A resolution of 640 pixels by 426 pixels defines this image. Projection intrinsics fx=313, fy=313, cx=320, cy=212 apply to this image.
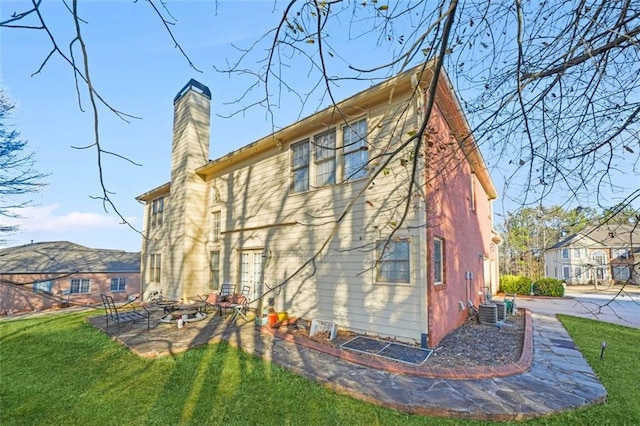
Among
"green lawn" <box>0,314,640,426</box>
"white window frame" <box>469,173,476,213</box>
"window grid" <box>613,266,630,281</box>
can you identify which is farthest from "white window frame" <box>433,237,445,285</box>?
"white window frame" <box>469,173,476,213</box>

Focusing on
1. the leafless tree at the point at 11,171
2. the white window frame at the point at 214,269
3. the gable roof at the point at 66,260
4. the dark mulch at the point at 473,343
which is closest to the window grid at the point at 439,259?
the dark mulch at the point at 473,343

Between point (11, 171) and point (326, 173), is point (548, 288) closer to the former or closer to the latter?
point (326, 173)

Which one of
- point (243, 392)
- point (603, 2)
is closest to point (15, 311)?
point (243, 392)

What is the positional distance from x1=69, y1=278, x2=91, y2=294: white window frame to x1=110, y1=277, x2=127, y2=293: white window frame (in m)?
1.55

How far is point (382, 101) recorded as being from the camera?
7086 millimetres

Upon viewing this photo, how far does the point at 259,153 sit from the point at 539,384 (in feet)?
29.5

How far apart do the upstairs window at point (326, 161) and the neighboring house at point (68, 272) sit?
17835mm

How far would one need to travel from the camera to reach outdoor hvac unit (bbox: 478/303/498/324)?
8.51 metres

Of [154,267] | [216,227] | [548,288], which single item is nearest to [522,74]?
[216,227]

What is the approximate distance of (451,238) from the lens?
313 inches

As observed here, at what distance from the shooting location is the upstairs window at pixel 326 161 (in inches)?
319

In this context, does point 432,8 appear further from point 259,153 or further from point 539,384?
point 259,153

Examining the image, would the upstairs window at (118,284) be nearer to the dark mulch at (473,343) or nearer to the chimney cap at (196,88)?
the chimney cap at (196,88)

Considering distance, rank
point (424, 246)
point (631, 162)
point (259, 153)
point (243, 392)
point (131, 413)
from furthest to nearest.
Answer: point (259, 153)
point (424, 246)
point (243, 392)
point (131, 413)
point (631, 162)
